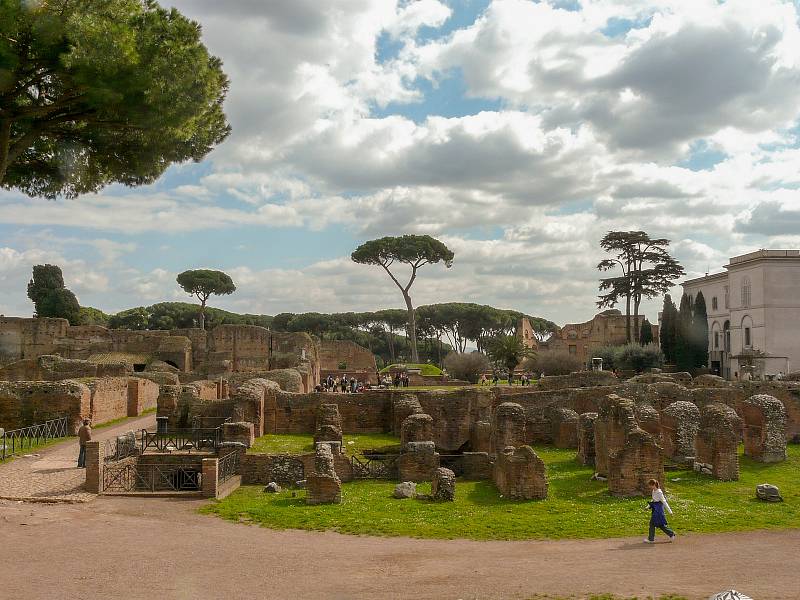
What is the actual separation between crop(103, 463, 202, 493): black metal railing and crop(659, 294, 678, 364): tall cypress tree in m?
43.5

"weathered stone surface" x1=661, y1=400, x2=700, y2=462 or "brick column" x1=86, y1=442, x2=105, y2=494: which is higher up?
"weathered stone surface" x1=661, y1=400, x2=700, y2=462

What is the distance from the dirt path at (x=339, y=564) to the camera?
8.17 metres

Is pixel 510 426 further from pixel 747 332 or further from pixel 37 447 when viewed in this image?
pixel 747 332

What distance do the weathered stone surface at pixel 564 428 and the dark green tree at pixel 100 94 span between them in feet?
42.4

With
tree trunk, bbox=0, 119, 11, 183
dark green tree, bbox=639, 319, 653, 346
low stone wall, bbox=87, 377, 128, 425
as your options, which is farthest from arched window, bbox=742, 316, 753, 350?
tree trunk, bbox=0, 119, 11, 183

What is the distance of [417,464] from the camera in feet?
49.9

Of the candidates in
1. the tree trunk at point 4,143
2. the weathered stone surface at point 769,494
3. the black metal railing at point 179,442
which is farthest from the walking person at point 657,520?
the tree trunk at point 4,143

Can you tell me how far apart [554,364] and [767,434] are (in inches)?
1111

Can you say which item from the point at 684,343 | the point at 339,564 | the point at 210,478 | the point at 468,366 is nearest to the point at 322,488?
the point at 210,478

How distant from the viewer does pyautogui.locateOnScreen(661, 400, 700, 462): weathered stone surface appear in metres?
17.3

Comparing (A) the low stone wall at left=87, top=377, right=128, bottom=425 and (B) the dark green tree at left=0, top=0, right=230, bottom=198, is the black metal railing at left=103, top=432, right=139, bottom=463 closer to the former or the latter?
(B) the dark green tree at left=0, top=0, right=230, bottom=198

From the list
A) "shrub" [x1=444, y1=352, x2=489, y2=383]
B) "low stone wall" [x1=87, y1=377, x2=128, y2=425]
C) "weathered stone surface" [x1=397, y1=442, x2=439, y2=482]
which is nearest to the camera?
"weathered stone surface" [x1=397, y1=442, x2=439, y2=482]

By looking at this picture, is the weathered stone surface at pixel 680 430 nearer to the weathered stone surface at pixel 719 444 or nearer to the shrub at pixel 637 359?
the weathered stone surface at pixel 719 444

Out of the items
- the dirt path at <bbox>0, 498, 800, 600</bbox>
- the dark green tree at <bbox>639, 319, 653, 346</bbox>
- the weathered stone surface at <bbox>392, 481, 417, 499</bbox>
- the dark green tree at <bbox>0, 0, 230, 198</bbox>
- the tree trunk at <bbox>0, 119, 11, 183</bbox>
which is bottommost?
the dirt path at <bbox>0, 498, 800, 600</bbox>
